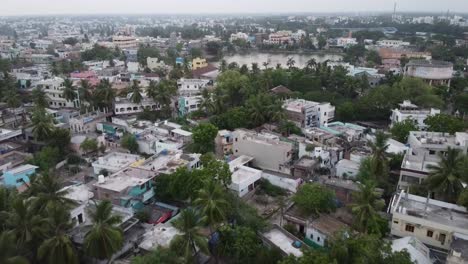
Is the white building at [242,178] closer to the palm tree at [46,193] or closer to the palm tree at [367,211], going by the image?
the palm tree at [367,211]

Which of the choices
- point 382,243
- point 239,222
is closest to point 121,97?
point 239,222

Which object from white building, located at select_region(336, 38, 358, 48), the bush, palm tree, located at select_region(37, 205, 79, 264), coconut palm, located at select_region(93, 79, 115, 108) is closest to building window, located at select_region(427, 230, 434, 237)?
the bush

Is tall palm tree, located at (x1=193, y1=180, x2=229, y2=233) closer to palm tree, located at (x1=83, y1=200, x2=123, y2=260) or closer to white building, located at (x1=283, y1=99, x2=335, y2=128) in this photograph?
palm tree, located at (x1=83, y1=200, x2=123, y2=260)

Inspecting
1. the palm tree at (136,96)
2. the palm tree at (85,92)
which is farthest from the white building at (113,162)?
the palm tree at (85,92)

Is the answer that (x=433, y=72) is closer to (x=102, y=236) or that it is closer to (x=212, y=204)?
(x=212, y=204)

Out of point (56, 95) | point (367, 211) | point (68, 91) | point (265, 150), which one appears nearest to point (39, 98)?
point (68, 91)
